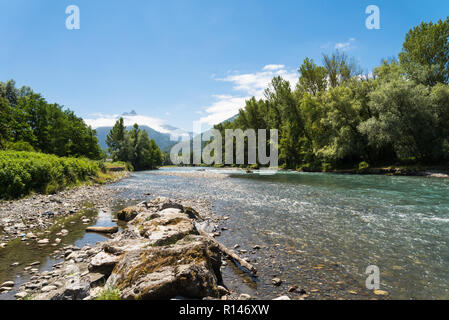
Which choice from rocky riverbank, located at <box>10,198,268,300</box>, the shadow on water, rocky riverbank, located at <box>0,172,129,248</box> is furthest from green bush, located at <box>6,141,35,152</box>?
A: rocky riverbank, located at <box>10,198,268,300</box>

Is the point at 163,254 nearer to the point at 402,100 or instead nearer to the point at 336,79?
the point at 402,100

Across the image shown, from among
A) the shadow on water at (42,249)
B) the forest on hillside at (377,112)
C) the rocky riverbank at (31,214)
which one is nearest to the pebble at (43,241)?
the shadow on water at (42,249)

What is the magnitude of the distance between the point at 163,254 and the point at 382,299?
17.0 ft

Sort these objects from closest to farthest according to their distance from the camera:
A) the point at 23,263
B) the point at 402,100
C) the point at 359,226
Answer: the point at 23,263
the point at 359,226
the point at 402,100

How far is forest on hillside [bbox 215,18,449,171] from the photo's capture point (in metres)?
35.6

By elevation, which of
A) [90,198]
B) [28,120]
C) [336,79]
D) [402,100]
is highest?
[336,79]

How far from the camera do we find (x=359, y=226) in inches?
407

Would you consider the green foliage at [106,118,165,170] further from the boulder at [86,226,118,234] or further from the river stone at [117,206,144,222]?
the boulder at [86,226,118,234]

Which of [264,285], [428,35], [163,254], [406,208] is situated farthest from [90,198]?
[428,35]

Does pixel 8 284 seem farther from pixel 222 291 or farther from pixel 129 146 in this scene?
pixel 129 146

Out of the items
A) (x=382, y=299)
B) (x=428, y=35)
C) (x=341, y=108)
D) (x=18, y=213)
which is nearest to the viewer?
(x=382, y=299)

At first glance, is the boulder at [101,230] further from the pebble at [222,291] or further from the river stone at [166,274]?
the pebble at [222,291]

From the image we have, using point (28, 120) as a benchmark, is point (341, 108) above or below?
above

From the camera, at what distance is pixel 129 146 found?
281ft
